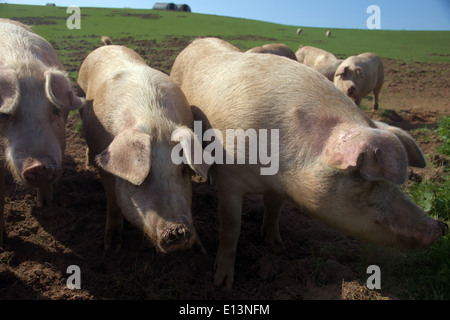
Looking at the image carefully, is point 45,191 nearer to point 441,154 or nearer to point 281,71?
point 281,71

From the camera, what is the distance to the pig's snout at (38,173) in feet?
10.1

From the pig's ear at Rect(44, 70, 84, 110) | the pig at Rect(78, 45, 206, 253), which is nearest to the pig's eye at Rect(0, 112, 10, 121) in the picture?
the pig's ear at Rect(44, 70, 84, 110)

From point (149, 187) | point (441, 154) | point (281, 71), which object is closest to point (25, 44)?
point (149, 187)

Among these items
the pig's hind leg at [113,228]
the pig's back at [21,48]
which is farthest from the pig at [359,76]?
the pig's hind leg at [113,228]

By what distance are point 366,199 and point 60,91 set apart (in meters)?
2.73

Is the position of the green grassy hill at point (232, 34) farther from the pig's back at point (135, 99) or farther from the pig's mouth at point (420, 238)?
the pig's mouth at point (420, 238)

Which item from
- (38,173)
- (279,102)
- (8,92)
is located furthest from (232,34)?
(38,173)

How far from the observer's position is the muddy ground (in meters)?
3.49

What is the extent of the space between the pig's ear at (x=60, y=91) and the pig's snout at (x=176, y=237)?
1.50 m

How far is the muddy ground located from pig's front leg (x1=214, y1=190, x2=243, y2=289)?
11 centimetres

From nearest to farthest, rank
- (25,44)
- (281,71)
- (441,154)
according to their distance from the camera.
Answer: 1. (281,71)
2. (25,44)
3. (441,154)

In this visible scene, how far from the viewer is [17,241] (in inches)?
162

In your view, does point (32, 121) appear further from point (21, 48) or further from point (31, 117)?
point (21, 48)
